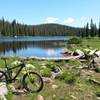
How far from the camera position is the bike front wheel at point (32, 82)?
11523 mm

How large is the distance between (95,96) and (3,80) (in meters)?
4.09

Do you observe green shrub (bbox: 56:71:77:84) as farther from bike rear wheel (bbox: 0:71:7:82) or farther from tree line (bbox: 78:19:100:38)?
tree line (bbox: 78:19:100:38)

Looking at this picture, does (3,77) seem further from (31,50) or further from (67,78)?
(31,50)

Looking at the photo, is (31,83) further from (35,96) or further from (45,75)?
(45,75)

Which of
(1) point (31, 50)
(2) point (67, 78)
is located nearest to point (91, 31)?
(1) point (31, 50)

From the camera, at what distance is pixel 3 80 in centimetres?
1203

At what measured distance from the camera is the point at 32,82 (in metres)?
11.6

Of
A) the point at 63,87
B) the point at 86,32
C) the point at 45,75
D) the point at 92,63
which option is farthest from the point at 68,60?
the point at 86,32

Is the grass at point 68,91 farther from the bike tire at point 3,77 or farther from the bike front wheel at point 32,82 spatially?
the bike tire at point 3,77

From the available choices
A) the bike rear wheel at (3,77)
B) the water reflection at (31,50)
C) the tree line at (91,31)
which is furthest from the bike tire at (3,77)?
the tree line at (91,31)

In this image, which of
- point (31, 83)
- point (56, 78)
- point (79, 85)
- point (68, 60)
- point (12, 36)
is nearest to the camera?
point (31, 83)

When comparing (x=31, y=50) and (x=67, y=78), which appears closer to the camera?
(x=67, y=78)

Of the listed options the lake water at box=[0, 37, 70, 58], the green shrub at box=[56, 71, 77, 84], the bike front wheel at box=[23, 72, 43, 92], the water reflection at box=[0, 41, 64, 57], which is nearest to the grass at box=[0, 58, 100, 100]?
the green shrub at box=[56, 71, 77, 84]

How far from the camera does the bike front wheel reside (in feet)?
37.8
